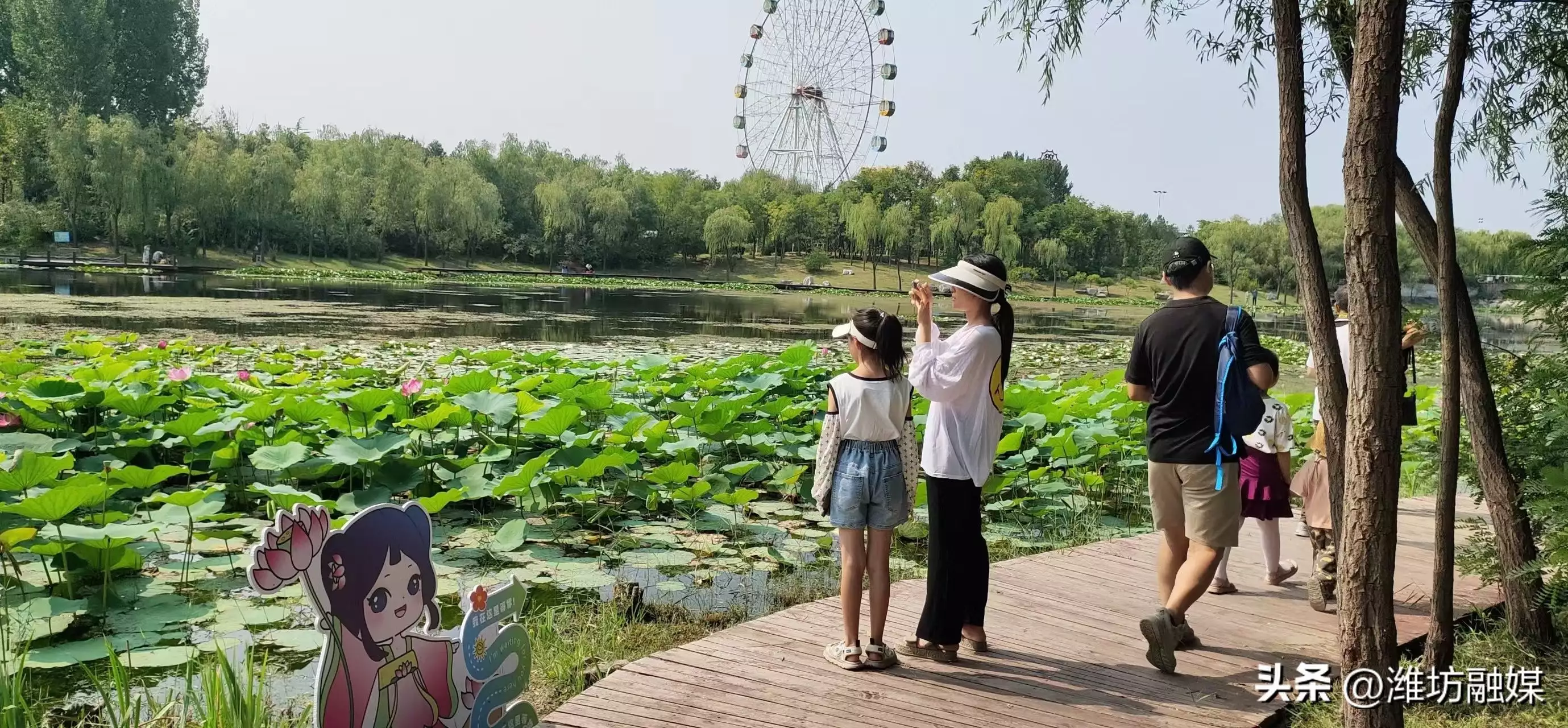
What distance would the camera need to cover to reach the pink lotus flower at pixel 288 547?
1.94 metres

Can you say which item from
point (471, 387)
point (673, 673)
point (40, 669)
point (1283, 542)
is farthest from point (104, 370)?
point (1283, 542)

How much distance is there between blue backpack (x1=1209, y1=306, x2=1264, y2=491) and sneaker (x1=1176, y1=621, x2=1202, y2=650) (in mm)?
499

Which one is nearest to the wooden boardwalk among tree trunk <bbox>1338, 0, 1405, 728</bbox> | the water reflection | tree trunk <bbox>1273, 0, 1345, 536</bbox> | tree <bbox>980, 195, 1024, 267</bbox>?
tree trunk <bbox>1338, 0, 1405, 728</bbox>

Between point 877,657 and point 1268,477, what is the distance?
69.2 inches

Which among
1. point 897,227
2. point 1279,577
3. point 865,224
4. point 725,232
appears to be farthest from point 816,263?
point 1279,577

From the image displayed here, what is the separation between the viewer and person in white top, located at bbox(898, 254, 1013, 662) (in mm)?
2932

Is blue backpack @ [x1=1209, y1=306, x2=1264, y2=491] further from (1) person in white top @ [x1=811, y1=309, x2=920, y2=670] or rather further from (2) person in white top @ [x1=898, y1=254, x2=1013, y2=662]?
(1) person in white top @ [x1=811, y1=309, x2=920, y2=670]

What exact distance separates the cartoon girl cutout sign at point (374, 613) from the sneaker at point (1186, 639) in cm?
209

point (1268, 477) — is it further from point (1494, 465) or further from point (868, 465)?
point (868, 465)

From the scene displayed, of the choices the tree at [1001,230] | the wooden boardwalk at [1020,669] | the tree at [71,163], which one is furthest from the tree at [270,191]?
the wooden boardwalk at [1020,669]

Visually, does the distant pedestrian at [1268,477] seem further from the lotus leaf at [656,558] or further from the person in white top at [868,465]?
the lotus leaf at [656,558]

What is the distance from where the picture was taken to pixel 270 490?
396 centimetres

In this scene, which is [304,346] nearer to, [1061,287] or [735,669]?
[735,669]

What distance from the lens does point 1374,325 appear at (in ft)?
7.08
